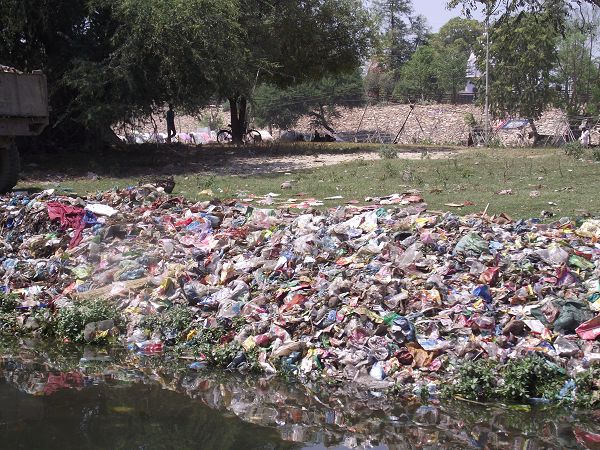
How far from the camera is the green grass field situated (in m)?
10.6

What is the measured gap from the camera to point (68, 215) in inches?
374

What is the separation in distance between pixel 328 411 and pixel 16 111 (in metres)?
8.83

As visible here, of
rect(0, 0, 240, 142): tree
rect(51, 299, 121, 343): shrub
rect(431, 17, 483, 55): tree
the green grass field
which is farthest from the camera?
rect(431, 17, 483, 55): tree

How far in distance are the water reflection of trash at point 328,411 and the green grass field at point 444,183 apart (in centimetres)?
500

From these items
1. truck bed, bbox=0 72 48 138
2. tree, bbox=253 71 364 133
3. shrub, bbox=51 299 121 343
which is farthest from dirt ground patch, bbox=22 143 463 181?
tree, bbox=253 71 364 133

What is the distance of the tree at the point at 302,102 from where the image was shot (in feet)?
117

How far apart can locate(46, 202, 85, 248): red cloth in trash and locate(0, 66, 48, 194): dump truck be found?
2972mm

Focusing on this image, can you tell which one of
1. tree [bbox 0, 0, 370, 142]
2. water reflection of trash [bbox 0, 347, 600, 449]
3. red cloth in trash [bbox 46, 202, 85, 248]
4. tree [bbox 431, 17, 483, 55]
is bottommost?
water reflection of trash [bbox 0, 347, 600, 449]

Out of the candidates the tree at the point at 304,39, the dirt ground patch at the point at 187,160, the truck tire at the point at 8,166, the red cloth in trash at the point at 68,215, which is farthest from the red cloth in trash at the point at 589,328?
the tree at the point at 304,39

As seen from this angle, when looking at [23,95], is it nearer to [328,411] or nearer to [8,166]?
[8,166]

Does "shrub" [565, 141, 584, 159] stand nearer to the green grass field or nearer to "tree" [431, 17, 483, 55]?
the green grass field

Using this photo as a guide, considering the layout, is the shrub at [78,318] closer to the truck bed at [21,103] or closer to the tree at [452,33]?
the truck bed at [21,103]

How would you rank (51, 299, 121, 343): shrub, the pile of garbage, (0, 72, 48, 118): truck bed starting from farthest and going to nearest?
(0, 72, 48, 118): truck bed, (51, 299, 121, 343): shrub, the pile of garbage

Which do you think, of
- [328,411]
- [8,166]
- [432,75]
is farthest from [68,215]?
[432,75]
